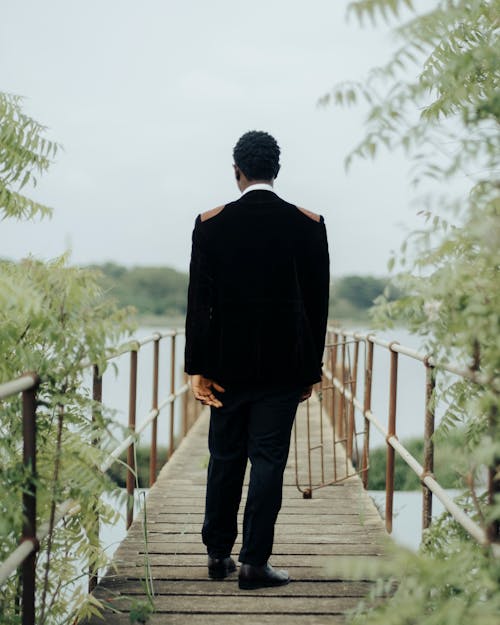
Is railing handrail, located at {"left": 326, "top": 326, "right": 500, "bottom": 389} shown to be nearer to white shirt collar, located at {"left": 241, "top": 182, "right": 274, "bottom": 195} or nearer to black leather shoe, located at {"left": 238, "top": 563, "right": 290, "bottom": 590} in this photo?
white shirt collar, located at {"left": 241, "top": 182, "right": 274, "bottom": 195}

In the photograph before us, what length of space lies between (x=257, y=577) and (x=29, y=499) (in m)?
1.18

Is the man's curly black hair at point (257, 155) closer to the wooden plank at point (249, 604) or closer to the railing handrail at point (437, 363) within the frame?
the railing handrail at point (437, 363)

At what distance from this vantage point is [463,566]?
1.67 metres

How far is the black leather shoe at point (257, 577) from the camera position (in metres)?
3.04

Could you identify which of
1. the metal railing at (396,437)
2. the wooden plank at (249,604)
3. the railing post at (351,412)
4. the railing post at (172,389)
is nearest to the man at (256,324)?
the wooden plank at (249,604)

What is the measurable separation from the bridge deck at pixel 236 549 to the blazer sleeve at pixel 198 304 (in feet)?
2.91

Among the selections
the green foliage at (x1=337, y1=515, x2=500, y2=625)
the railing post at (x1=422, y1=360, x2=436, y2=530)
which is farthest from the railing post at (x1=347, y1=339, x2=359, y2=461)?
the green foliage at (x1=337, y1=515, x2=500, y2=625)

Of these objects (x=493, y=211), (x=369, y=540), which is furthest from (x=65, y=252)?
(x=369, y=540)

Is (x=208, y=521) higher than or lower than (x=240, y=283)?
lower

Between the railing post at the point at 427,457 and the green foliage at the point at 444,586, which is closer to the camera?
the green foliage at the point at 444,586

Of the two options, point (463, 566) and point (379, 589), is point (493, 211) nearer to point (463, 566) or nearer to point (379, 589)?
point (463, 566)

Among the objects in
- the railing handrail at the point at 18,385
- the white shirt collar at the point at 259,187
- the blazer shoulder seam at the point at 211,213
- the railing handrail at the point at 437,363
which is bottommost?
the railing handrail at the point at 18,385

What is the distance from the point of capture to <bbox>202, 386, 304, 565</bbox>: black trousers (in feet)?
9.61

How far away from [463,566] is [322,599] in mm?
1445
